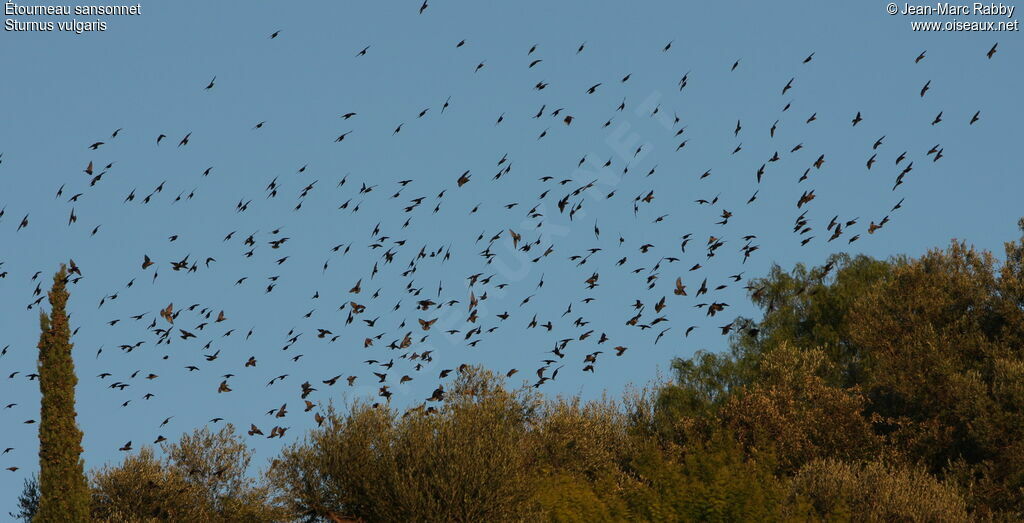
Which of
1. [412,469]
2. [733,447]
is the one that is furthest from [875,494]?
[412,469]

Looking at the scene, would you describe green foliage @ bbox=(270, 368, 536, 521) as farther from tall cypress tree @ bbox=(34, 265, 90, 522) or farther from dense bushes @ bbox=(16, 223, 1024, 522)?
tall cypress tree @ bbox=(34, 265, 90, 522)

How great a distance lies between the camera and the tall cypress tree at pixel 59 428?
121 feet

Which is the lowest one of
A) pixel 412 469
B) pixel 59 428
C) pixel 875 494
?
pixel 875 494

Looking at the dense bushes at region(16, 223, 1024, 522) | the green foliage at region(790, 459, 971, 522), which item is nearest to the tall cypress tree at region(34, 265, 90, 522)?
the dense bushes at region(16, 223, 1024, 522)

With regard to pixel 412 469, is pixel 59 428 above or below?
above

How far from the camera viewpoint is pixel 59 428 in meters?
37.6

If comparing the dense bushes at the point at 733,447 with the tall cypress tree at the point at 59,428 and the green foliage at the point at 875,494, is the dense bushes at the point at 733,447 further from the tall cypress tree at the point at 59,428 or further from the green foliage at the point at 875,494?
the tall cypress tree at the point at 59,428

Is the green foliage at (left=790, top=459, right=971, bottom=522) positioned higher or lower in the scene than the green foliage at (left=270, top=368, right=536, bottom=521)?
lower

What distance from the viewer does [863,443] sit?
49.4 metres

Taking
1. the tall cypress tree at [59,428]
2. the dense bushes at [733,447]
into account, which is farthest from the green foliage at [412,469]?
the tall cypress tree at [59,428]

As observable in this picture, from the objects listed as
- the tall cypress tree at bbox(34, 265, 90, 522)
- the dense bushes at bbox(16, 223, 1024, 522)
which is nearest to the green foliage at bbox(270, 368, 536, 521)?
the dense bushes at bbox(16, 223, 1024, 522)

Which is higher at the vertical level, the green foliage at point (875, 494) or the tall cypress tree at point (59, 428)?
the tall cypress tree at point (59, 428)

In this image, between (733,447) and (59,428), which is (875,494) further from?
(59,428)

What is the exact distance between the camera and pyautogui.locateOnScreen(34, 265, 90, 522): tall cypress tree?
36.9 m
